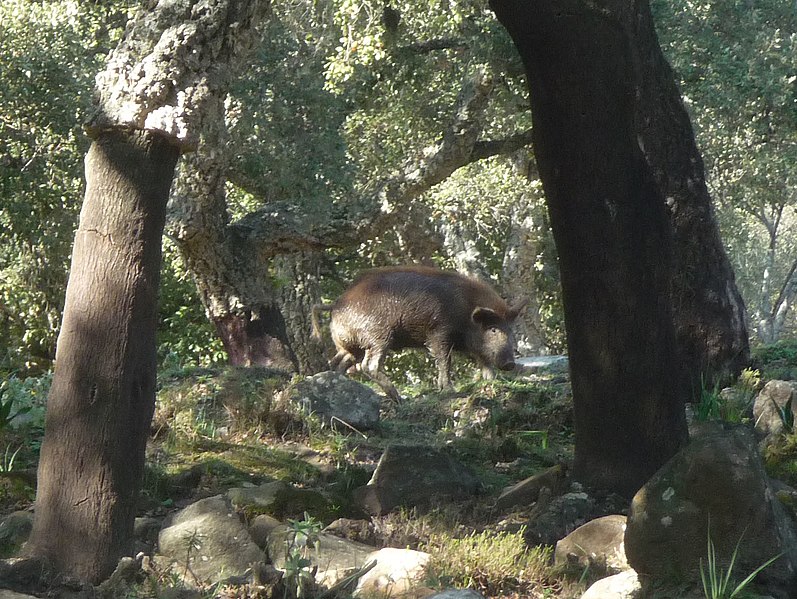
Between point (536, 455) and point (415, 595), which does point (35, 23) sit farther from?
point (415, 595)

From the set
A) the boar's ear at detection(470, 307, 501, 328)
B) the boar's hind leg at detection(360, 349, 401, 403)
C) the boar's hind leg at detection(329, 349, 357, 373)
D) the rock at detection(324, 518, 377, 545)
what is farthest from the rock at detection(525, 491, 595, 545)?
the boar's hind leg at detection(329, 349, 357, 373)

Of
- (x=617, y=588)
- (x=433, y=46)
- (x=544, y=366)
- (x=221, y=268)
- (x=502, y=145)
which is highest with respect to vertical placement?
(x=433, y=46)

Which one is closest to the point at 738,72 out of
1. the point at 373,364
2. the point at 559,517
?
the point at 373,364

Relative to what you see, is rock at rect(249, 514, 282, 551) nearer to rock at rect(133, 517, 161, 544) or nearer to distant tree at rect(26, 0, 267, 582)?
rock at rect(133, 517, 161, 544)

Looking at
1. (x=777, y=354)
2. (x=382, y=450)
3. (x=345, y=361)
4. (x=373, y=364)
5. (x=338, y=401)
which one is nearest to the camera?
(x=382, y=450)

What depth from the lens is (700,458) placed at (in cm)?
479

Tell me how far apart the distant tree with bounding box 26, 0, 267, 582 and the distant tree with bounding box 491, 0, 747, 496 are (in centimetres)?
202

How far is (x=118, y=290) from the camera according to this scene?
196 inches

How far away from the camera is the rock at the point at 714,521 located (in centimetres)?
467

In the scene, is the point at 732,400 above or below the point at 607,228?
below

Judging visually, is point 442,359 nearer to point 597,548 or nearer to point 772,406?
point 772,406

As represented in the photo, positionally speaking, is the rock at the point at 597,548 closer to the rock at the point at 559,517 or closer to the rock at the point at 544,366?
the rock at the point at 559,517

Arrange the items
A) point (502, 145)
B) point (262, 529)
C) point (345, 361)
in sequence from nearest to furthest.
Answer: point (262, 529) → point (345, 361) → point (502, 145)

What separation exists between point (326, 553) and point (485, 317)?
692 cm
